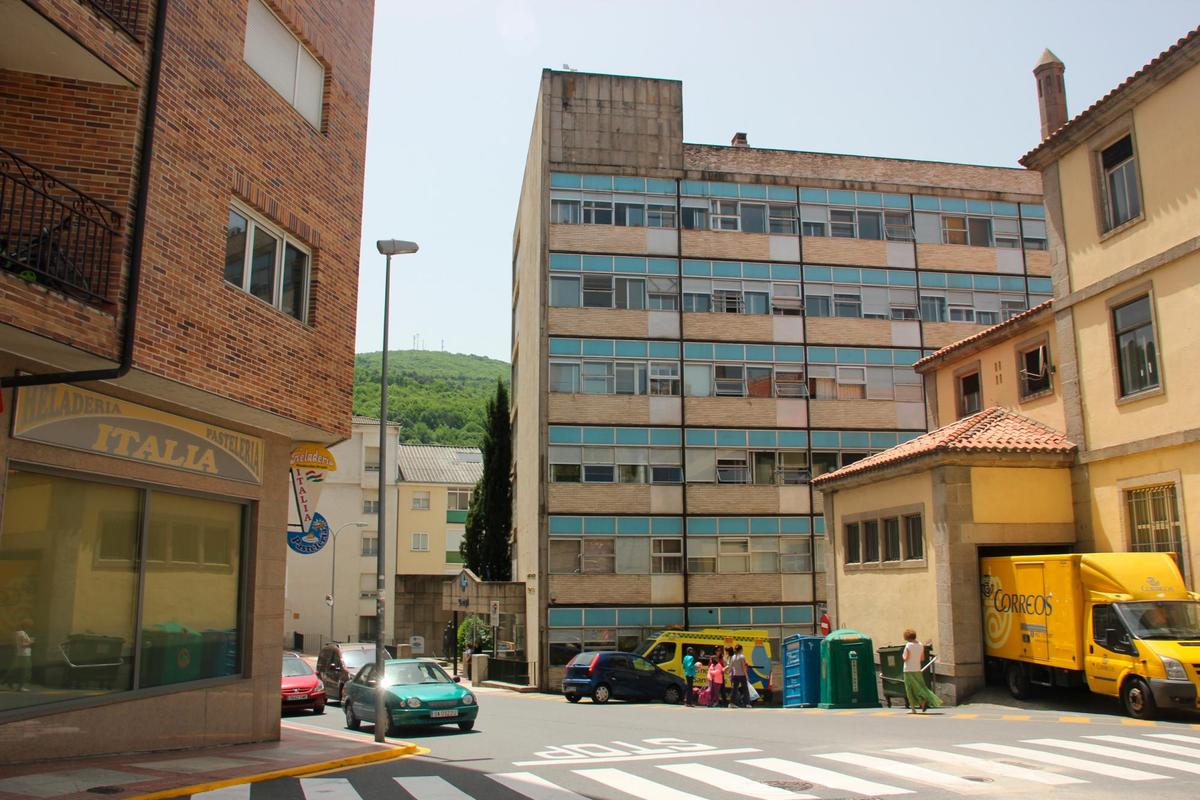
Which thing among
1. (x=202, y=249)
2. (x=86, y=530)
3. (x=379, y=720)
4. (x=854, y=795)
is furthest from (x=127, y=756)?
(x=854, y=795)

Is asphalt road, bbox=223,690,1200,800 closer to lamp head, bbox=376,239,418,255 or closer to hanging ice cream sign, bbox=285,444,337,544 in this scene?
hanging ice cream sign, bbox=285,444,337,544

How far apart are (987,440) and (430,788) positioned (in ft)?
49.9

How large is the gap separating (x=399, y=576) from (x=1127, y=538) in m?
52.8

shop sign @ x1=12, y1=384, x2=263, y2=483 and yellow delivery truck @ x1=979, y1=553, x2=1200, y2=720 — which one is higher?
shop sign @ x1=12, y1=384, x2=263, y2=483

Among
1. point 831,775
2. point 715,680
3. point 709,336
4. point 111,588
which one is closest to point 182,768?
point 111,588

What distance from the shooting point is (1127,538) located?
19.2 meters

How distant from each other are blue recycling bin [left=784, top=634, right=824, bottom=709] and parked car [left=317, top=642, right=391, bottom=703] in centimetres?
1085

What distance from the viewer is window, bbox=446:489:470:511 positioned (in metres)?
69.4

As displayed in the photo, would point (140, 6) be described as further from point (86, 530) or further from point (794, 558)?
point (794, 558)

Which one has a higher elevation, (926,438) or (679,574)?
(926,438)

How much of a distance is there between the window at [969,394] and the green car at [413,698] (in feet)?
51.5

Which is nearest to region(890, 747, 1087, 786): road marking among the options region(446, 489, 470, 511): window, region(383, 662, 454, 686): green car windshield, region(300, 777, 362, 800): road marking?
region(300, 777, 362, 800): road marking

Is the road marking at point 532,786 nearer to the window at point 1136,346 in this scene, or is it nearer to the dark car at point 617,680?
the window at point 1136,346

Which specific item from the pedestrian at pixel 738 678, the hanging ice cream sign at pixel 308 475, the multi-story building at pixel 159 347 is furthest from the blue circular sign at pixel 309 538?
the pedestrian at pixel 738 678
